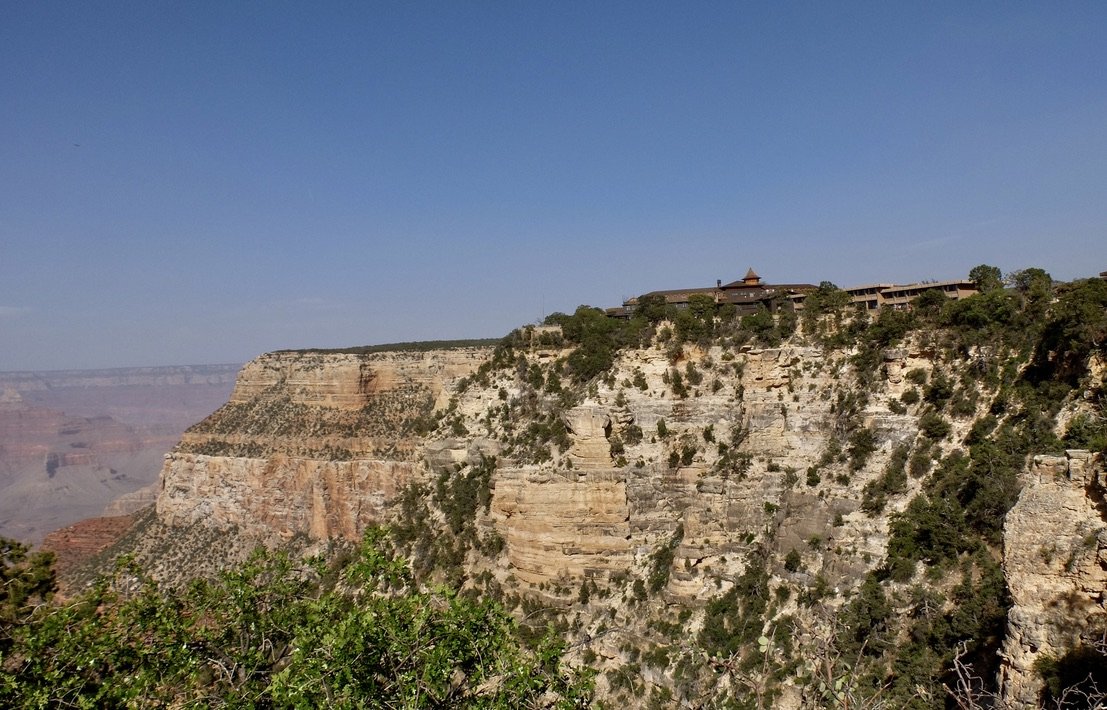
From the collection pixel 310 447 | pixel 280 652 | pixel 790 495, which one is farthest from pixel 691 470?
pixel 310 447

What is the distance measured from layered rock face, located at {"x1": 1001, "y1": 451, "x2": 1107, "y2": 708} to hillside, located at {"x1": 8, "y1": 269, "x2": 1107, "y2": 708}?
47mm

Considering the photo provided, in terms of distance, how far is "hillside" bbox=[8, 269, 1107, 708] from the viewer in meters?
18.8

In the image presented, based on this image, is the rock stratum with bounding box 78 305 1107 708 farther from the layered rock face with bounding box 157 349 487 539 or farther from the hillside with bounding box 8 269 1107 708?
the layered rock face with bounding box 157 349 487 539

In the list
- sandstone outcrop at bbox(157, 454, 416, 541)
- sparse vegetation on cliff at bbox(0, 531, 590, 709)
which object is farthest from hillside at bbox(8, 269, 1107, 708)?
sandstone outcrop at bbox(157, 454, 416, 541)

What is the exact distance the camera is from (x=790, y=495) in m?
29.9

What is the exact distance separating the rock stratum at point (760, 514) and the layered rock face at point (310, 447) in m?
21.4

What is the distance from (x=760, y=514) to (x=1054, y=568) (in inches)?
584

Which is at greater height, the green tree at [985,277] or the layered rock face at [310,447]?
the green tree at [985,277]

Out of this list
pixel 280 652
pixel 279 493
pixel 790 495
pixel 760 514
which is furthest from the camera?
pixel 279 493

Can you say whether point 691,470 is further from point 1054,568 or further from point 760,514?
point 1054,568

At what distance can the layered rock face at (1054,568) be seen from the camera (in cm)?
1531

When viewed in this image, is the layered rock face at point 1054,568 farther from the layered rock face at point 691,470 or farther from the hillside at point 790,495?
the layered rock face at point 691,470

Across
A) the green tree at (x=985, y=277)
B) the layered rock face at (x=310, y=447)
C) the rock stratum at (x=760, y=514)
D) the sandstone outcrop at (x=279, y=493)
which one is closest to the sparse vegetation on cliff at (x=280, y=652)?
the rock stratum at (x=760, y=514)

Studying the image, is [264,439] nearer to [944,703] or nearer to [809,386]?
[809,386]
